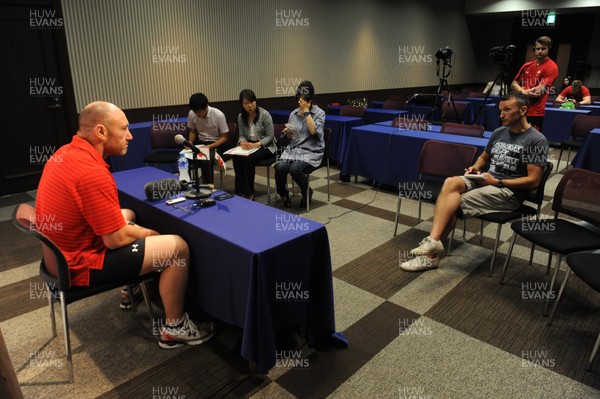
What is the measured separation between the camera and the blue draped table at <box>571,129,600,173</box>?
3873 millimetres

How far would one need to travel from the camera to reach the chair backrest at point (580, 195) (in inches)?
86.5

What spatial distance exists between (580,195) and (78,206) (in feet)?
8.48

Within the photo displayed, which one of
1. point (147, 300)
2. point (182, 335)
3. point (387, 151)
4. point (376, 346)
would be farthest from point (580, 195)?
point (147, 300)

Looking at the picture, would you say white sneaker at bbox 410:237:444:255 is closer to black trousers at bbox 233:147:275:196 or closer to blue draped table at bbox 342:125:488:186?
blue draped table at bbox 342:125:488:186

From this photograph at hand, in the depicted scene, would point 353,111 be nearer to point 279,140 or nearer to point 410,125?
point 410,125

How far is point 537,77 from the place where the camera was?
4.43 meters

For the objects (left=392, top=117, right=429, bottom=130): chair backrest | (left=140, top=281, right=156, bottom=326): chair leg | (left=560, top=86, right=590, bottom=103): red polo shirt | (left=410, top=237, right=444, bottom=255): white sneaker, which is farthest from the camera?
(left=560, top=86, right=590, bottom=103): red polo shirt

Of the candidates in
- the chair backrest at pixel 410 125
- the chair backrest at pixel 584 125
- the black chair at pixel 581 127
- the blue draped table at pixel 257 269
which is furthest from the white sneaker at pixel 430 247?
the chair backrest at pixel 584 125

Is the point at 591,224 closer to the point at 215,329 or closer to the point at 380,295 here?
the point at 380,295

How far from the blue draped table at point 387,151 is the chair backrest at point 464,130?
0.15 meters

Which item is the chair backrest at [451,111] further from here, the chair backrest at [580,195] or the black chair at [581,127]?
the chair backrest at [580,195]

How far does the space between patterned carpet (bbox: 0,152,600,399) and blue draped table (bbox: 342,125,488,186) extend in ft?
4.31

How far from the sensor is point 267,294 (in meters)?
1.60

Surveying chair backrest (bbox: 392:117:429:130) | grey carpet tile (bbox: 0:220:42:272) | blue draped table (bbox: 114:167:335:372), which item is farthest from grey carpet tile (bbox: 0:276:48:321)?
chair backrest (bbox: 392:117:429:130)
